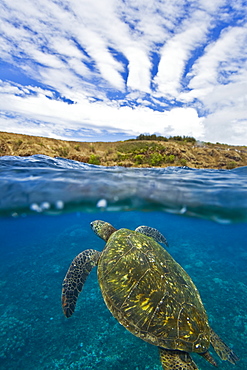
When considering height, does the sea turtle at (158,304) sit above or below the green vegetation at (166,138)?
below

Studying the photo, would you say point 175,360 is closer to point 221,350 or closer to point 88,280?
point 221,350

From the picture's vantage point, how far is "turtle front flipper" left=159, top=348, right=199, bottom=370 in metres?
2.79

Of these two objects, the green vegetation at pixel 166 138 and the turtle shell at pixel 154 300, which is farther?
the green vegetation at pixel 166 138

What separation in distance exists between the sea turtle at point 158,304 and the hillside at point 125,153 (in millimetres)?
19850

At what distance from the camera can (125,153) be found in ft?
94.8

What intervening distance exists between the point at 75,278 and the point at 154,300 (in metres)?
2.74

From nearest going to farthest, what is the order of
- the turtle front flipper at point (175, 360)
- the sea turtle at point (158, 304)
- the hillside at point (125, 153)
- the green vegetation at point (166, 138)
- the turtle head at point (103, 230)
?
1. the turtle front flipper at point (175, 360)
2. the sea turtle at point (158, 304)
3. the turtle head at point (103, 230)
4. the hillside at point (125, 153)
5. the green vegetation at point (166, 138)

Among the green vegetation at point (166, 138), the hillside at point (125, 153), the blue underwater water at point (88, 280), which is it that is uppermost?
the green vegetation at point (166, 138)

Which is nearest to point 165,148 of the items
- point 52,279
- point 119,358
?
point 52,279

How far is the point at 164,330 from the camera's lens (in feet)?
9.63

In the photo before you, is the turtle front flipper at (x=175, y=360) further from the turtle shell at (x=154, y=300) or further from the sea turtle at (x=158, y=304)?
the turtle shell at (x=154, y=300)

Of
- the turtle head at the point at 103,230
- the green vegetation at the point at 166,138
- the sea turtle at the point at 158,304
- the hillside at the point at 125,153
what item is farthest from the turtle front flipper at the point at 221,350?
the green vegetation at the point at 166,138

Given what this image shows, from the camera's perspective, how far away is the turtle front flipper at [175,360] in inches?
110

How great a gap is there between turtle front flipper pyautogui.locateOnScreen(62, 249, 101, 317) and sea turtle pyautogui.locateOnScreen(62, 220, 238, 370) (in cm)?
23
